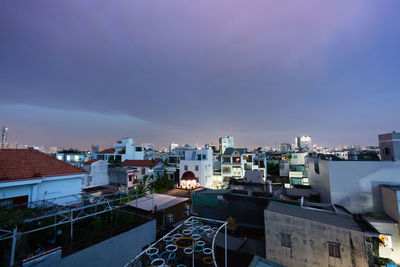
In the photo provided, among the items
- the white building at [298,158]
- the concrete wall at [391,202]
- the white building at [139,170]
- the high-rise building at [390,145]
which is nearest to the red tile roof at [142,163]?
the white building at [139,170]

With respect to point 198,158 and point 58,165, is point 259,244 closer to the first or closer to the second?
point 58,165

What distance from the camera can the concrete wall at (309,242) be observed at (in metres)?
10.7

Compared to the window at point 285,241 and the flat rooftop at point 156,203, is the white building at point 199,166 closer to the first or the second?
the flat rooftop at point 156,203

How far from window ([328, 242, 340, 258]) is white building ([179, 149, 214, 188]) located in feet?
94.1

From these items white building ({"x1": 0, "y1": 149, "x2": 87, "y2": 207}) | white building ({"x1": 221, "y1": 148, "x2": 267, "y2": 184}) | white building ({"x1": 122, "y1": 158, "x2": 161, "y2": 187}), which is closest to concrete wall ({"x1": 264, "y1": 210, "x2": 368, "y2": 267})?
white building ({"x1": 0, "y1": 149, "x2": 87, "y2": 207})

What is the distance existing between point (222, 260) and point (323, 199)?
1708cm

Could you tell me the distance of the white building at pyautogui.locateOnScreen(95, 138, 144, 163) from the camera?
5128 cm

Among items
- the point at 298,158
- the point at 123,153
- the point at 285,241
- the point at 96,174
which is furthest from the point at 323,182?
the point at 298,158

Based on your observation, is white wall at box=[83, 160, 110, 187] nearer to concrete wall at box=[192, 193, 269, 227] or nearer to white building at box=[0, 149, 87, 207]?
white building at box=[0, 149, 87, 207]

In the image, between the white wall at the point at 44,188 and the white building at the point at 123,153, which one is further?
the white building at the point at 123,153

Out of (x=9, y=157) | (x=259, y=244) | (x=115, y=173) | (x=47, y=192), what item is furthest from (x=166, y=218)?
(x=115, y=173)

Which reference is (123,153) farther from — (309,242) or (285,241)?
(309,242)

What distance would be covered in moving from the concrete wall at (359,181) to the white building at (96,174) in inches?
1610

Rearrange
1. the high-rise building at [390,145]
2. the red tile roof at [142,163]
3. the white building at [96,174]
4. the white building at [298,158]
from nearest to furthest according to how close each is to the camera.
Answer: the high-rise building at [390,145]
the white building at [96,174]
the red tile roof at [142,163]
the white building at [298,158]
